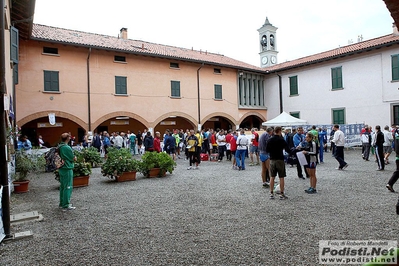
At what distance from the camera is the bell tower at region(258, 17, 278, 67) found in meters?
38.6

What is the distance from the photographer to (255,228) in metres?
5.26

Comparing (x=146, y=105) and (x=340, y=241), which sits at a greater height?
(x=146, y=105)

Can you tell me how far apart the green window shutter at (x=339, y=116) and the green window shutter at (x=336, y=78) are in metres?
1.96

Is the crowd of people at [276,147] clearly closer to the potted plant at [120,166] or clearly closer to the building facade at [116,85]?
the building facade at [116,85]

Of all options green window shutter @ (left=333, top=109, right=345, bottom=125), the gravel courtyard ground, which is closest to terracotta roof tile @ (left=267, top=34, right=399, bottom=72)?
green window shutter @ (left=333, top=109, right=345, bottom=125)

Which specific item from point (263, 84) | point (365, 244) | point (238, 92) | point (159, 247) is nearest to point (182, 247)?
point (159, 247)

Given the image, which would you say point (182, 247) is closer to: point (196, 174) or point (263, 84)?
point (196, 174)

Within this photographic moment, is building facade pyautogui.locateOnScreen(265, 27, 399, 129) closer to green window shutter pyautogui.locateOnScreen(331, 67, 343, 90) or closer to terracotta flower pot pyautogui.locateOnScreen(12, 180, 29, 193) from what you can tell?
green window shutter pyautogui.locateOnScreen(331, 67, 343, 90)

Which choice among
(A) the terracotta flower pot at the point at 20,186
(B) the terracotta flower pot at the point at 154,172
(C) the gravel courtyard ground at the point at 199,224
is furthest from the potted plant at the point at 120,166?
(A) the terracotta flower pot at the point at 20,186

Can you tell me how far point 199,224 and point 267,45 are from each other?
3658cm

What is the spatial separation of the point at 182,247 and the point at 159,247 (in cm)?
34

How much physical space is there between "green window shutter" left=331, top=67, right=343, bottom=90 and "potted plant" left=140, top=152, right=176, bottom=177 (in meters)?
19.2

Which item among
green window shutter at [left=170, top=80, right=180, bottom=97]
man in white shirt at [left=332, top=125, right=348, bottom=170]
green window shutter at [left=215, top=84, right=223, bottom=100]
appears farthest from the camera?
green window shutter at [left=215, top=84, right=223, bottom=100]

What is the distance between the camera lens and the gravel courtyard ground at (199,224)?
13.9 feet
